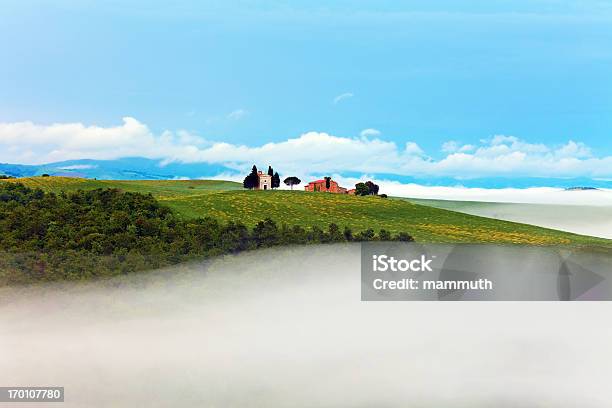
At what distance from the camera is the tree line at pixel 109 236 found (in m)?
62.8

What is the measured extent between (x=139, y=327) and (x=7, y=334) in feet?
32.2

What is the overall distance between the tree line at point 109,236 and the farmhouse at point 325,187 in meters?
33.3

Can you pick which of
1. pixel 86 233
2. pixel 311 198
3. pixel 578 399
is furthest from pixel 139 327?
pixel 311 198

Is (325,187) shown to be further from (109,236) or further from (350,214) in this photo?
(109,236)

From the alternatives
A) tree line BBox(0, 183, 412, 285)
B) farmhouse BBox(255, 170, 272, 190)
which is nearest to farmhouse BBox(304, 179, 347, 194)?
farmhouse BBox(255, 170, 272, 190)

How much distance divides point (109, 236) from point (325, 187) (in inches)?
2047

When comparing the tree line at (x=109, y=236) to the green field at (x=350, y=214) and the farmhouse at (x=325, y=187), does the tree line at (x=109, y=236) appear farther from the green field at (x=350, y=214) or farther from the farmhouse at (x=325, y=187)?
the farmhouse at (x=325, y=187)

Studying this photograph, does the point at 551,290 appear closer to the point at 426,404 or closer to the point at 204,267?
the point at 426,404

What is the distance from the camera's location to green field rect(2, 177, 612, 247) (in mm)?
84750

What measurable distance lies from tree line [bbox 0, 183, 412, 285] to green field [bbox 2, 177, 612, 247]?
627 cm

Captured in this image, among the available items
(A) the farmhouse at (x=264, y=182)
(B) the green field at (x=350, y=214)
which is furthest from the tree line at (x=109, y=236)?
(A) the farmhouse at (x=264, y=182)

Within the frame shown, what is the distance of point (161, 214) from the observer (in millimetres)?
78625

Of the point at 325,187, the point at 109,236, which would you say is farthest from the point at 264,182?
the point at 109,236

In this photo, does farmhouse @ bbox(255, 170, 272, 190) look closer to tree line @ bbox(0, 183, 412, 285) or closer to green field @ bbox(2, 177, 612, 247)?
green field @ bbox(2, 177, 612, 247)
